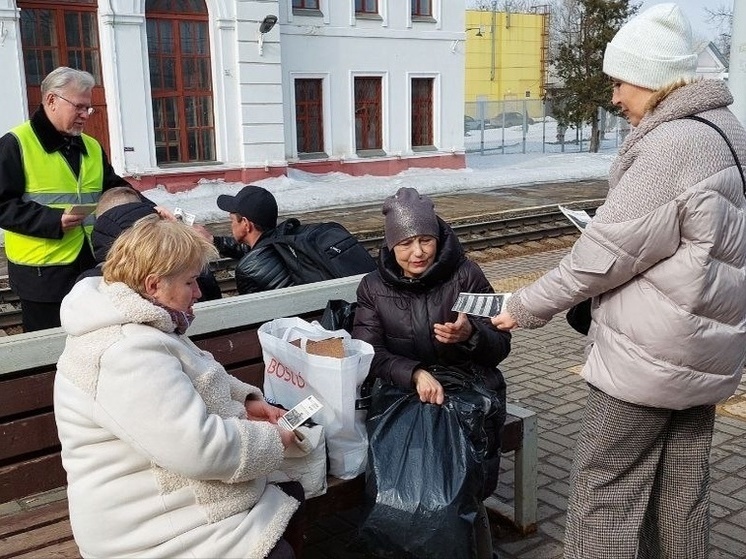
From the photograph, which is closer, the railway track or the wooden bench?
the wooden bench

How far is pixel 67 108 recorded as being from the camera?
13.6 feet

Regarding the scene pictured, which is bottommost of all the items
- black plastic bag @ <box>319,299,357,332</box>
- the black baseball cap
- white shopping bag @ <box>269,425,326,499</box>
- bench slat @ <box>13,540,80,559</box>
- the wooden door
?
bench slat @ <box>13,540,80,559</box>

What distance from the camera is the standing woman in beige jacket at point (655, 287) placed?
2.57 m

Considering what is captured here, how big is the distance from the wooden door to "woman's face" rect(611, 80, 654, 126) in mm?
16306

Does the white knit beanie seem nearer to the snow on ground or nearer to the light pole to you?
the light pole

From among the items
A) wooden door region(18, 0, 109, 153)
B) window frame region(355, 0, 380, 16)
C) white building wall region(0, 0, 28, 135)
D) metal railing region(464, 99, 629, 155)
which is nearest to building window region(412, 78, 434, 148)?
window frame region(355, 0, 380, 16)

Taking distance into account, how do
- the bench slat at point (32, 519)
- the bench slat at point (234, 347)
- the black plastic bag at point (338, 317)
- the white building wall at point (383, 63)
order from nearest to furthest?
the bench slat at point (32, 519)
the bench slat at point (234, 347)
the black plastic bag at point (338, 317)
the white building wall at point (383, 63)

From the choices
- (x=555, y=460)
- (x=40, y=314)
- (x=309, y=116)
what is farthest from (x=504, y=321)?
(x=309, y=116)

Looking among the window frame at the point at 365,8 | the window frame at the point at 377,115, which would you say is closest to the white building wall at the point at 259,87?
the window frame at the point at 377,115

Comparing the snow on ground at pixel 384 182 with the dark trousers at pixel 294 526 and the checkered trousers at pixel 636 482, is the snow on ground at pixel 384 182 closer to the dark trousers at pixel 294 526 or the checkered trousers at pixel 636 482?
the dark trousers at pixel 294 526

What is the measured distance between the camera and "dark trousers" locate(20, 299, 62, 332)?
4344mm

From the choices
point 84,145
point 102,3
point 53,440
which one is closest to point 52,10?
point 102,3

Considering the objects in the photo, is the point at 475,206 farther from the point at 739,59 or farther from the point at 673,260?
the point at 673,260

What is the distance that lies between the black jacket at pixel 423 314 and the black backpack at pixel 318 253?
997 mm
